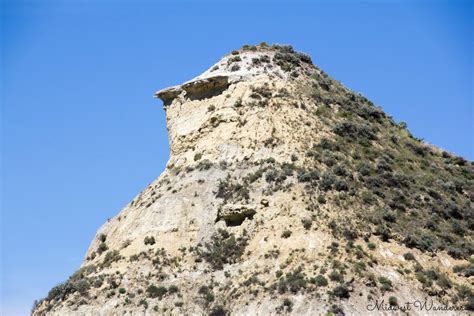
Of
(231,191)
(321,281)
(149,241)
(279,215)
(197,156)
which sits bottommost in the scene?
(321,281)

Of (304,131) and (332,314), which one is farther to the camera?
(304,131)

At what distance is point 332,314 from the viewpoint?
37.0m

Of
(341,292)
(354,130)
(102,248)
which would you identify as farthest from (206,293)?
(354,130)

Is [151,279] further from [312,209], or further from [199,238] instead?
[312,209]

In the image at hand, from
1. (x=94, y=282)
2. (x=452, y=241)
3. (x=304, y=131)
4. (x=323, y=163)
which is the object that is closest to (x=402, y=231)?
(x=452, y=241)

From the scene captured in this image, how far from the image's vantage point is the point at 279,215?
147 ft

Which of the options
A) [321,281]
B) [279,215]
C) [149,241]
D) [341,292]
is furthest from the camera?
[149,241]

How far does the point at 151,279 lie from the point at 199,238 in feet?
13.6

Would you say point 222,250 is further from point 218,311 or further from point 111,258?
point 111,258

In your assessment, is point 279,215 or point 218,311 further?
point 279,215

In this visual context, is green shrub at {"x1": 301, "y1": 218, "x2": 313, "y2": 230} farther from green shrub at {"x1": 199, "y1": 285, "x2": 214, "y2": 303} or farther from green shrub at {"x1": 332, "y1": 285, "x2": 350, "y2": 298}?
green shrub at {"x1": 199, "y1": 285, "x2": 214, "y2": 303}

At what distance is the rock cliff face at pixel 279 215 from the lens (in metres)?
40.5

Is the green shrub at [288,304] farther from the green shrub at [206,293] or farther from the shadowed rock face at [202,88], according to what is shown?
the shadowed rock face at [202,88]

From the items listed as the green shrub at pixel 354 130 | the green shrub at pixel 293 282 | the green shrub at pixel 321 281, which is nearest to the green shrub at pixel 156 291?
the green shrub at pixel 293 282
